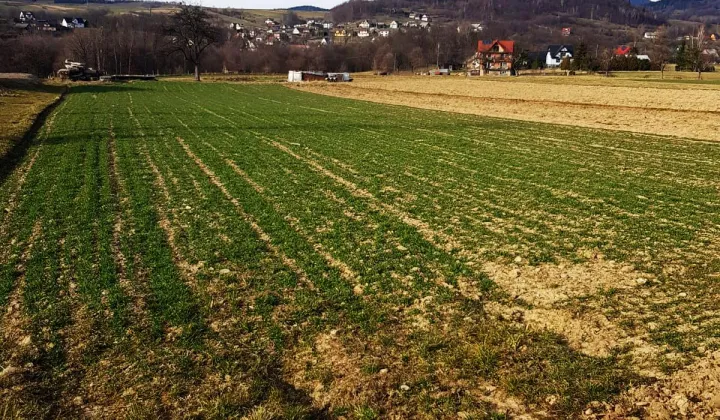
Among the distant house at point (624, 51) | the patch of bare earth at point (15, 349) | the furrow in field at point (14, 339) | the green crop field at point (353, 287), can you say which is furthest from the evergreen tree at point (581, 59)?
the patch of bare earth at point (15, 349)

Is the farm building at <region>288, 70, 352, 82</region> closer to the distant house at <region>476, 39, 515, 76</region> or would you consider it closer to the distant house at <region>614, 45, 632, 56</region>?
the distant house at <region>476, 39, 515, 76</region>

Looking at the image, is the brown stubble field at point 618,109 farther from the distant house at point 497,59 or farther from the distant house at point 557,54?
the distant house at point 557,54

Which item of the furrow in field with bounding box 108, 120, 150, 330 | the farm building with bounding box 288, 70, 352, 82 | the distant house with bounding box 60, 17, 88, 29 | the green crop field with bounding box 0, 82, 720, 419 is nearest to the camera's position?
the green crop field with bounding box 0, 82, 720, 419

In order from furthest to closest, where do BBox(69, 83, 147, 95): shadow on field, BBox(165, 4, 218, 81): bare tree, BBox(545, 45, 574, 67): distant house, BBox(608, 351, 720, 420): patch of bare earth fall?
BBox(545, 45, 574, 67): distant house, BBox(165, 4, 218, 81): bare tree, BBox(69, 83, 147, 95): shadow on field, BBox(608, 351, 720, 420): patch of bare earth

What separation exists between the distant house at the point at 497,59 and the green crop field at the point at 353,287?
105 m

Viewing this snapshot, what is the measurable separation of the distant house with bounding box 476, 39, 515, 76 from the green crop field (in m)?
105

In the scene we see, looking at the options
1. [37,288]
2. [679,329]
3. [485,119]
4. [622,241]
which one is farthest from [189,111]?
[679,329]

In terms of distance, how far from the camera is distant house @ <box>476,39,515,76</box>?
115812 millimetres

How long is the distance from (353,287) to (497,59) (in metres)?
119

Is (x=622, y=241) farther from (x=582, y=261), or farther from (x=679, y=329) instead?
(x=679, y=329)

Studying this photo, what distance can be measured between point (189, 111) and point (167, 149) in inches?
685

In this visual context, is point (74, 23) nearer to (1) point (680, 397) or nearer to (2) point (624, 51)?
(2) point (624, 51)

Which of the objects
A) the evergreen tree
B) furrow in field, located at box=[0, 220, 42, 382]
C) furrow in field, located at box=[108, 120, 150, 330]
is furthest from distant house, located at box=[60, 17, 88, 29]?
furrow in field, located at box=[0, 220, 42, 382]

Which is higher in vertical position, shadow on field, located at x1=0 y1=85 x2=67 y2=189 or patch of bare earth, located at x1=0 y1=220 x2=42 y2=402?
shadow on field, located at x1=0 y1=85 x2=67 y2=189
